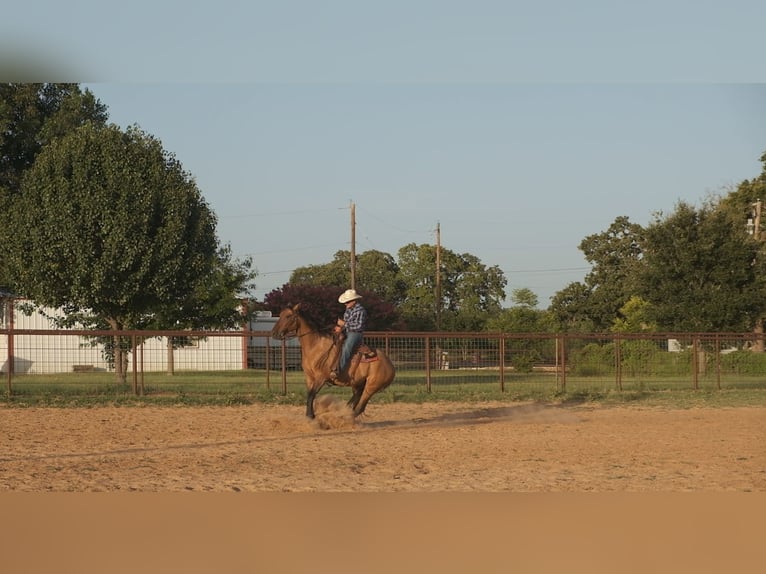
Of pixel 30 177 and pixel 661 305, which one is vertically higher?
pixel 30 177

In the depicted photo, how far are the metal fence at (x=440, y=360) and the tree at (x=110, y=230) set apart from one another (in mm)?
2549

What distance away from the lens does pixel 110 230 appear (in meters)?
28.0

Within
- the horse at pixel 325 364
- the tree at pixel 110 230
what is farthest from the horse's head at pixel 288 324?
the tree at pixel 110 230

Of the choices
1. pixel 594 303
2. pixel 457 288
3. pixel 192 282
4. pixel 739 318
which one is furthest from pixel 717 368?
pixel 457 288

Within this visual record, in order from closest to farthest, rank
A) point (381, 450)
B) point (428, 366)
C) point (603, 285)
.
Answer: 1. point (381, 450)
2. point (428, 366)
3. point (603, 285)

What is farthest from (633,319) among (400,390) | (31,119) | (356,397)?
(356,397)

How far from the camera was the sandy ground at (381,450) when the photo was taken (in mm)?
9602

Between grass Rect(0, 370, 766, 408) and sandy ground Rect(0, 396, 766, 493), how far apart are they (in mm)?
1878

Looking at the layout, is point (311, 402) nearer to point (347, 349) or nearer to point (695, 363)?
point (347, 349)

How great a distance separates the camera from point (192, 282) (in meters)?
29.5

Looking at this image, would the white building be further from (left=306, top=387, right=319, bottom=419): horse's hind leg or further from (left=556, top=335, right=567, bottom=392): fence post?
(left=556, top=335, right=567, bottom=392): fence post

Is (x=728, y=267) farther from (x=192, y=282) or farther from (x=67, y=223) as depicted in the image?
(x=67, y=223)

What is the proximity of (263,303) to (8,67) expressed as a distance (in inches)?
1692

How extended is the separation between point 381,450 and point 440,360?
13.5 meters
